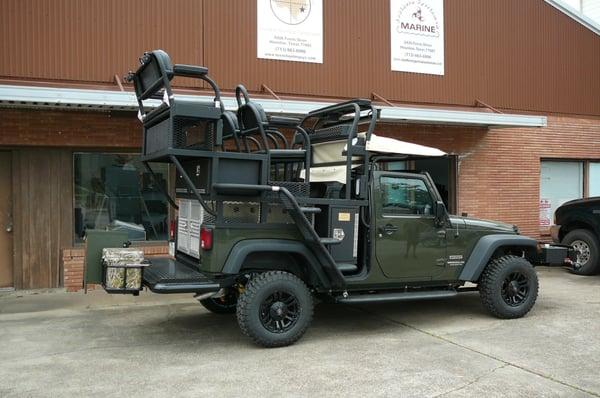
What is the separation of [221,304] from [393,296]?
86.5 inches

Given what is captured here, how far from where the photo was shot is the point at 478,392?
459 centimetres

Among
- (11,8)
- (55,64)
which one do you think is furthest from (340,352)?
(11,8)

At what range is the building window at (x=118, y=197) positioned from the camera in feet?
31.2

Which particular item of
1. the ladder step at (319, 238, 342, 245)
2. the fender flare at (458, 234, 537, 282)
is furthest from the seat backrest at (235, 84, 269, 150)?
the fender flare at (458, 234, 537, 282)

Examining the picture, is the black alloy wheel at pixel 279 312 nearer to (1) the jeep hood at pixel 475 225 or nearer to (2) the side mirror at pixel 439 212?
(2) the side mirror at pixel 439 212

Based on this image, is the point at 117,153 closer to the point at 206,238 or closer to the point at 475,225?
the point at 206,238

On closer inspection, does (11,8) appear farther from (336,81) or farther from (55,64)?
(336,81)

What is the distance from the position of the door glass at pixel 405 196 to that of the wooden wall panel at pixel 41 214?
538cm

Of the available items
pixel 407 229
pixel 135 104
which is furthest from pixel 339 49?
pixel 407 229

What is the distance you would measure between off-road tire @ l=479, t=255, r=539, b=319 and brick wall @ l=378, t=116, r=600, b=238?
4781 millimetres

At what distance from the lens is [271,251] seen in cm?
588

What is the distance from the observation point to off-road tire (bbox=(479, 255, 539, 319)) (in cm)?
694

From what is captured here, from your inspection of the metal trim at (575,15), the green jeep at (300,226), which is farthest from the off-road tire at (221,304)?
the metal trim at (575,15)

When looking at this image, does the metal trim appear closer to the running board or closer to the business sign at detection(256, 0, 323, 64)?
the business sign at detection(256, 0, 323, 64)
